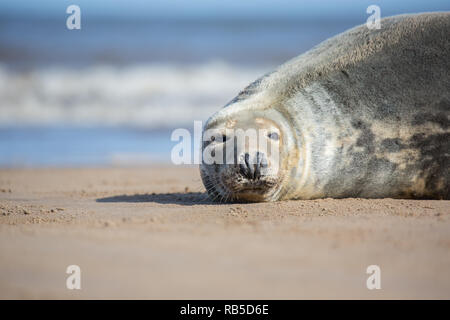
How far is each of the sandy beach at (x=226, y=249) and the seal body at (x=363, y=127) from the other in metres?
0.25

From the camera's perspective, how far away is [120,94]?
1559 cm

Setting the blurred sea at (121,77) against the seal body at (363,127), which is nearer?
the seal body at (363,127)

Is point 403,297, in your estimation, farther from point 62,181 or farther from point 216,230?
point 62,181

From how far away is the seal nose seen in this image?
4.73 m

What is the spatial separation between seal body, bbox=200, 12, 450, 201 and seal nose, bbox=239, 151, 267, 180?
324 mm

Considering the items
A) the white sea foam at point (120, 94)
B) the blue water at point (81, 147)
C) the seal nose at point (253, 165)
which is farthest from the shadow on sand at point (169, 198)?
the white sea foam at point (120, 94)

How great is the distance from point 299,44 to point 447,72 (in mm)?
16620

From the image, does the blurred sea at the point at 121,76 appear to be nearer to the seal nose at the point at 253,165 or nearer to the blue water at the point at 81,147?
the blue water at the point at 81,147

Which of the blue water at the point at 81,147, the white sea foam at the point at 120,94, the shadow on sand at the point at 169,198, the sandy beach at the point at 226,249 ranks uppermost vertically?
the white sea foam at the point at 120,94

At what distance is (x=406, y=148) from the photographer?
520 centimetres

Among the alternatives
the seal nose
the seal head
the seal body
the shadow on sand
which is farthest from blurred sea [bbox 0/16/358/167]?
the seal nose

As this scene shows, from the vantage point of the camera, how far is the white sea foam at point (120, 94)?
1410cm

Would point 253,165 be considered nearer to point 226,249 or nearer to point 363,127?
point 363,127
